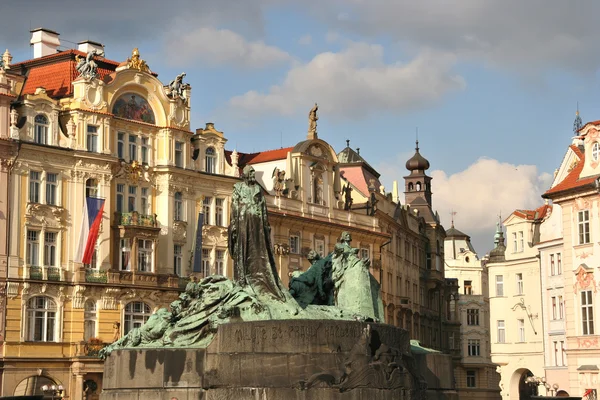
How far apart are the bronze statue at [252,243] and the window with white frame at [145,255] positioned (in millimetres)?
26294

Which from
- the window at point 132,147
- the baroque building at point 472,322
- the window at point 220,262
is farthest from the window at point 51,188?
the baroque building at point 472,322

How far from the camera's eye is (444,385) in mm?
27812

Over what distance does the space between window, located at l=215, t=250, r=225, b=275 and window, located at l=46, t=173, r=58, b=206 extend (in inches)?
354

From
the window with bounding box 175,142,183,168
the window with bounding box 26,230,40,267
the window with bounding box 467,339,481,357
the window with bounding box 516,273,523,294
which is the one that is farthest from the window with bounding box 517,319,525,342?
the window with bounding box 26,230,40,267

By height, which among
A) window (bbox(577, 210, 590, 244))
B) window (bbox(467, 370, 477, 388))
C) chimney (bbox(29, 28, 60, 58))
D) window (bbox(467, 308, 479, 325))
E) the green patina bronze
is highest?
chimney (bbox(29, 28, 60, 58))

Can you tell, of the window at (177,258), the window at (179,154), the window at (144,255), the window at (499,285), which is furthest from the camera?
the window at (499,285)

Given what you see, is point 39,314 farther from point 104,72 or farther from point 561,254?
point 561,254

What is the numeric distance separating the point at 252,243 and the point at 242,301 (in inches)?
52.8

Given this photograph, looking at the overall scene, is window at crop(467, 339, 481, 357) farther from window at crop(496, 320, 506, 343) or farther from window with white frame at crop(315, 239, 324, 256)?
window with white frame at crop(315, 239, 324, 256)

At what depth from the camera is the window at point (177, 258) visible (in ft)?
174

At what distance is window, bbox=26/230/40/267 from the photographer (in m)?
47.6

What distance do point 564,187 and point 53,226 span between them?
20859 mm

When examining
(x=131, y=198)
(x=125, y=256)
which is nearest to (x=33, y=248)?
(x=125, y=256)

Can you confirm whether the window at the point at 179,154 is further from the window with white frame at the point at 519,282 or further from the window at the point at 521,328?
the window at the point at 521,328
